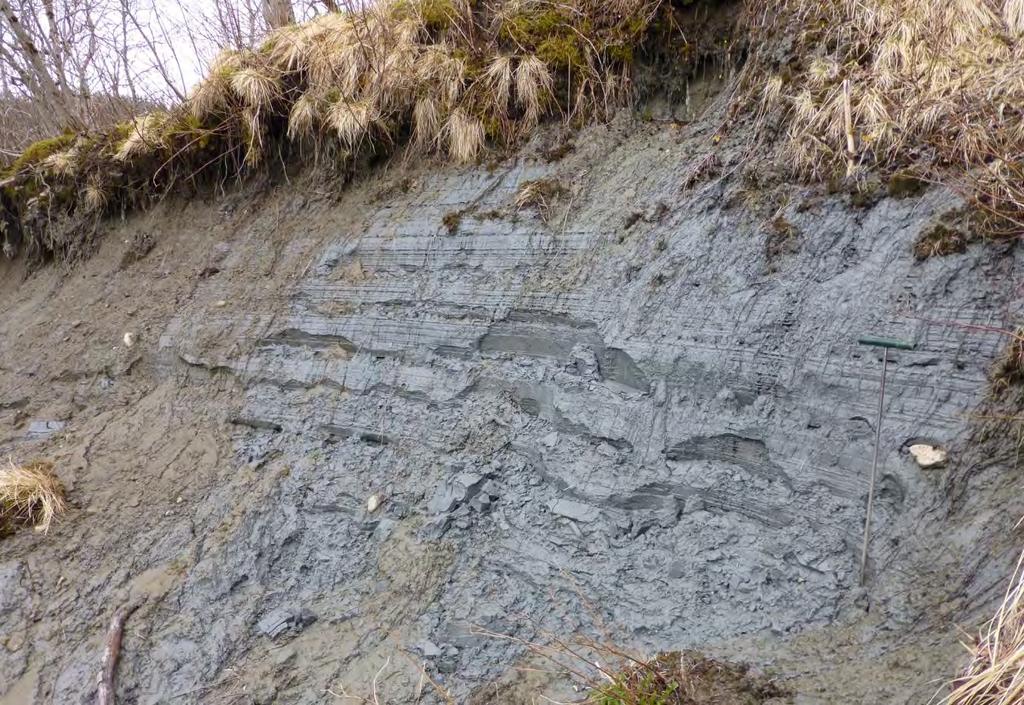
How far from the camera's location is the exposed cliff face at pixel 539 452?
291 cm

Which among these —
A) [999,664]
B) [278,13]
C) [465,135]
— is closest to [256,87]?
[278,13]

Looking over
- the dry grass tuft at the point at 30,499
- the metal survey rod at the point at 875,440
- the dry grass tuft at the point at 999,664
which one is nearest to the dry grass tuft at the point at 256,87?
the dry grass tuft at the point at 30,499

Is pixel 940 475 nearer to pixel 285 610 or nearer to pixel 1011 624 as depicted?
pixel 1011 624

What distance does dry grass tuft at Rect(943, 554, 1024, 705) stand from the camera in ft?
6.61

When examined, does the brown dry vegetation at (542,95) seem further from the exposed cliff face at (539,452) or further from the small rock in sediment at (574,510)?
the small rock in sediment at (574,510)

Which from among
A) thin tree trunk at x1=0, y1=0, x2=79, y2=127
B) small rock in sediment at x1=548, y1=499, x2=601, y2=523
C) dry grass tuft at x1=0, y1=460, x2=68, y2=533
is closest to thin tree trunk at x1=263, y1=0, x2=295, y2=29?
thin tree trunk at x1=0, y1=0, x2=79, y2=127

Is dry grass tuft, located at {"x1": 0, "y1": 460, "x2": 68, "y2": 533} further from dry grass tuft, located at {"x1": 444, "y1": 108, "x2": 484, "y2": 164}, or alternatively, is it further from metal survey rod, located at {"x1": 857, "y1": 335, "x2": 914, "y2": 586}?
metal survey rod, located at {"x1": 857, "y1": 335, "x2": 914, "y2": 586}

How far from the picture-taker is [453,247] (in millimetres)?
4883

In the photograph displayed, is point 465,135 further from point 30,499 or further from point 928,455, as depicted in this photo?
point 30,499

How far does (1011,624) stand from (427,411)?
10.3 ft

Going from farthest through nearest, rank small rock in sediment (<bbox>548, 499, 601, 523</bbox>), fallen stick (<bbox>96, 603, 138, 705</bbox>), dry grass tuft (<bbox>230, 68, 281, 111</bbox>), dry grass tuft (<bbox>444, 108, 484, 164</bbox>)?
1. dry grass tuft (<bbox>230, 68, 281, 111</bbox>)
2. dry grass tuft (<bbox>444, 108, 484, 164</bbox>)
3. fallen stick (<bbox>96, 603, 138, 705</bbox>)
4. small rock in sediment (<bbox>548, 499, 601, 523</bbox>)

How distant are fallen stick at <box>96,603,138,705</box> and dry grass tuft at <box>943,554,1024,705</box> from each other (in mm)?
3864

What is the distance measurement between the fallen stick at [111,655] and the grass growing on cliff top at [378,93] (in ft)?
12.1

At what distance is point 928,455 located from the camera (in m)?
2.84
